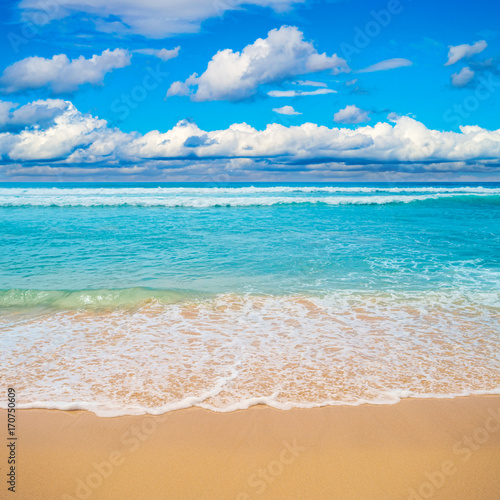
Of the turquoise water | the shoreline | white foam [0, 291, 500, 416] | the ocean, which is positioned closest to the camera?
the shoreline

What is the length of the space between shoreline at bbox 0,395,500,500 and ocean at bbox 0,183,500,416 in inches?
9.7

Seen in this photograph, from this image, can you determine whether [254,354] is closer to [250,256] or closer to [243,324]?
[243,324]

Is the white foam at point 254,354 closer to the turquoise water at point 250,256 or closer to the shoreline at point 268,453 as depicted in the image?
the shoreline at point 268,453

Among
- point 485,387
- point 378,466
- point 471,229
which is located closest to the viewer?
point 378,466

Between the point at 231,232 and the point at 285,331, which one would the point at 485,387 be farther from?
the point at 231,232

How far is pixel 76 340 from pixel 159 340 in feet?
4.08

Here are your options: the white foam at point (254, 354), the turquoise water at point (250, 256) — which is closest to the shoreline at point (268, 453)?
the white foam at point (254, 354)

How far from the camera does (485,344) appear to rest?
211 inches

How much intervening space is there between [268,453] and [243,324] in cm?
304

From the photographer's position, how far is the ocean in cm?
426

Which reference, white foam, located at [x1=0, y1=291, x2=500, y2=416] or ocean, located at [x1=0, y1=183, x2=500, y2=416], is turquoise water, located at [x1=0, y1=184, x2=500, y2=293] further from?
white foam, located at [x1=0, y1=291, x2=500, y2=416]

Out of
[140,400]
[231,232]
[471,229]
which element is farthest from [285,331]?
[471,229]

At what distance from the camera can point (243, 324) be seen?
20.4 feet

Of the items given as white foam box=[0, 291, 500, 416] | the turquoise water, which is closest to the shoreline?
white foam box=[0, 291, 500, 416]
